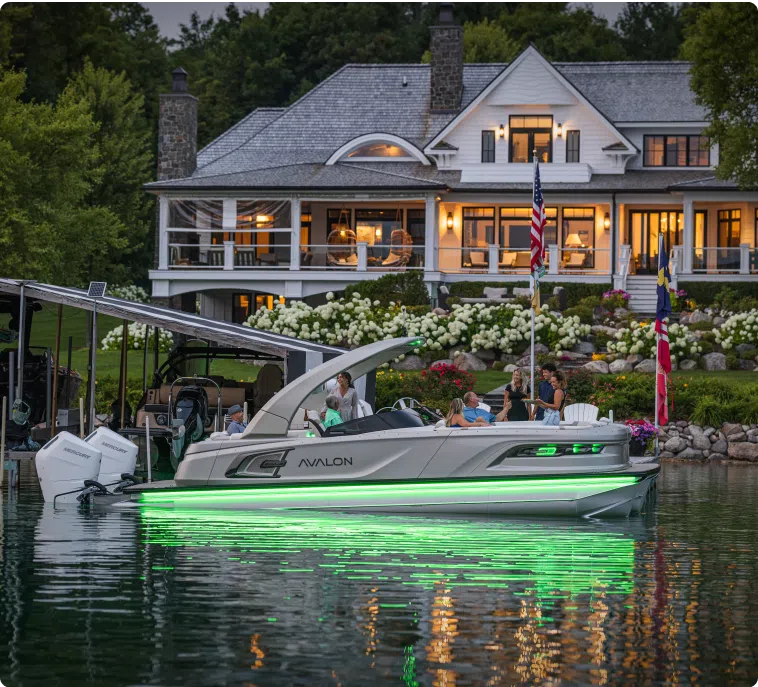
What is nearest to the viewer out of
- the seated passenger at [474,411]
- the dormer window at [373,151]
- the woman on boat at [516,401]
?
the seated passenger at [474,411]

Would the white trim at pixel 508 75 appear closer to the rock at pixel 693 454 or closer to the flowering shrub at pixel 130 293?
the flowering shrub at pixel 130 293

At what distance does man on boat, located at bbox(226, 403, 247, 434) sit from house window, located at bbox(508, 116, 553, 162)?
25951 mm

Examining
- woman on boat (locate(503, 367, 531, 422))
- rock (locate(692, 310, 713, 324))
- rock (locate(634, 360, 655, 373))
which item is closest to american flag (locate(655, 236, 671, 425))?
woman on boat (locate(503, 367, 531, 422))

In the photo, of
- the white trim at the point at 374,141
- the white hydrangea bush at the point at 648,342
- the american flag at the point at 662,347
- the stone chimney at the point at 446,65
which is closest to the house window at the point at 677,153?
the stone chimney at the point at 446,65

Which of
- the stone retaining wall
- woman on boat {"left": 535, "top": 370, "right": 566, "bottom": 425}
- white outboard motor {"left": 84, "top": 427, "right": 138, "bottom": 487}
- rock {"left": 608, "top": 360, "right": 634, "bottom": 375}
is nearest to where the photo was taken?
white outboard motor {"left": 84, "top": 427, "right": 138, "bottom": 487}

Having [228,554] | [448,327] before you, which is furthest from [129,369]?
[228,554]

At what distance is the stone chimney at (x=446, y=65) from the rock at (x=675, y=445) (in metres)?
21.6

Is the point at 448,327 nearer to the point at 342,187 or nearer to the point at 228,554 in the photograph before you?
the point at 342,187

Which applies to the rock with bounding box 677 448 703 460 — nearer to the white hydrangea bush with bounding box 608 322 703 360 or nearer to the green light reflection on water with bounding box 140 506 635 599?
the white hydrangea bush with bounding box 608 322 703 360

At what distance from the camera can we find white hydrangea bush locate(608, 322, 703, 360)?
34.3 meters

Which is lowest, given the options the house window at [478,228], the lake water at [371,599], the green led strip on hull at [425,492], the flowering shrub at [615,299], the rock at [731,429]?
the lake water at [371,599]

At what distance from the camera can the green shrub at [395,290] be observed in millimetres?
40844

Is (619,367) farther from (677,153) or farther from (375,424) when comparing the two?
(375,424)

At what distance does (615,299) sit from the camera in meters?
40.2
